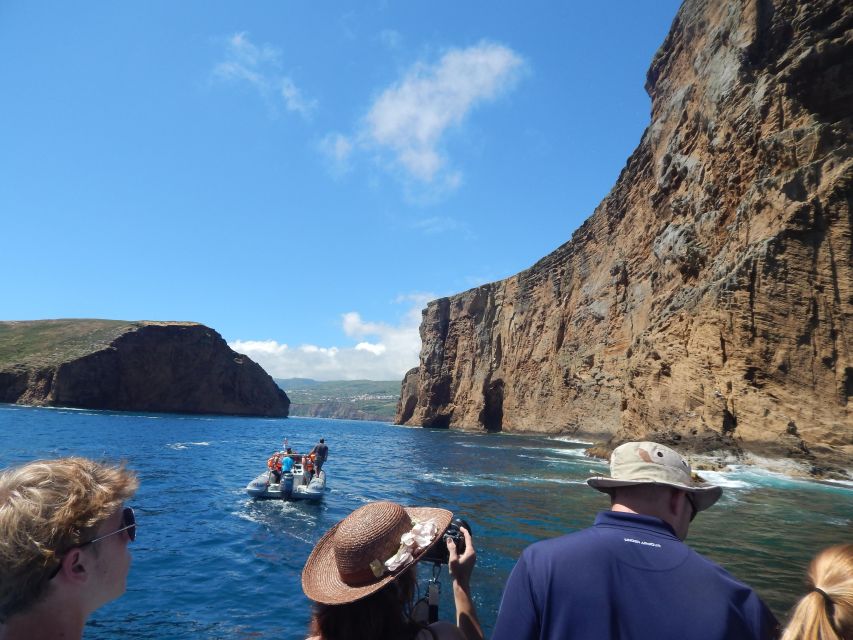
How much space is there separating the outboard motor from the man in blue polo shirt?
15.0 meters

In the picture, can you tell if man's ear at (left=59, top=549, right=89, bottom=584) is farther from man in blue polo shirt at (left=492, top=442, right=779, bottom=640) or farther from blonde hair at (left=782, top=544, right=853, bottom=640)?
blonde hair at (left=782, top=544, right=853, bottom=640)

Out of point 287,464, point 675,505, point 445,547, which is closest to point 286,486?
point 287,464

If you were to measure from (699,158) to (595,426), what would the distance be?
2924cm

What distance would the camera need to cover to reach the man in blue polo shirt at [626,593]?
2016mm

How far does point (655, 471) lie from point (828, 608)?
0.83m

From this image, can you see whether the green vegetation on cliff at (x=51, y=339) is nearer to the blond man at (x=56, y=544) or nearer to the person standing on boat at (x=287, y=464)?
the person standing on boat at (x=287, y=464)

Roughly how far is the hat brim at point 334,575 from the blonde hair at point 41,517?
3.22 feet

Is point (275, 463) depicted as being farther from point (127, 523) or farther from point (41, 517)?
point (41, 517)

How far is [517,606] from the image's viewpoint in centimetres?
223

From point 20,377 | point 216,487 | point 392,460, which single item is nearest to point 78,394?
point 20,377

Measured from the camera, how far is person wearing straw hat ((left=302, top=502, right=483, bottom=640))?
227 centimetres

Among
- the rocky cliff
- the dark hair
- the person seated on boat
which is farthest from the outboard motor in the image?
the rocky cliff

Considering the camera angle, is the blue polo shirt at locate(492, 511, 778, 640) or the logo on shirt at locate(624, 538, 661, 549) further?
the logo on shirt at locate(624, 538, 661, 549)

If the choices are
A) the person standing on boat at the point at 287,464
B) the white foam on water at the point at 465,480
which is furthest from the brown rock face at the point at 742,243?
the person standing on boat at the point at 287,464
